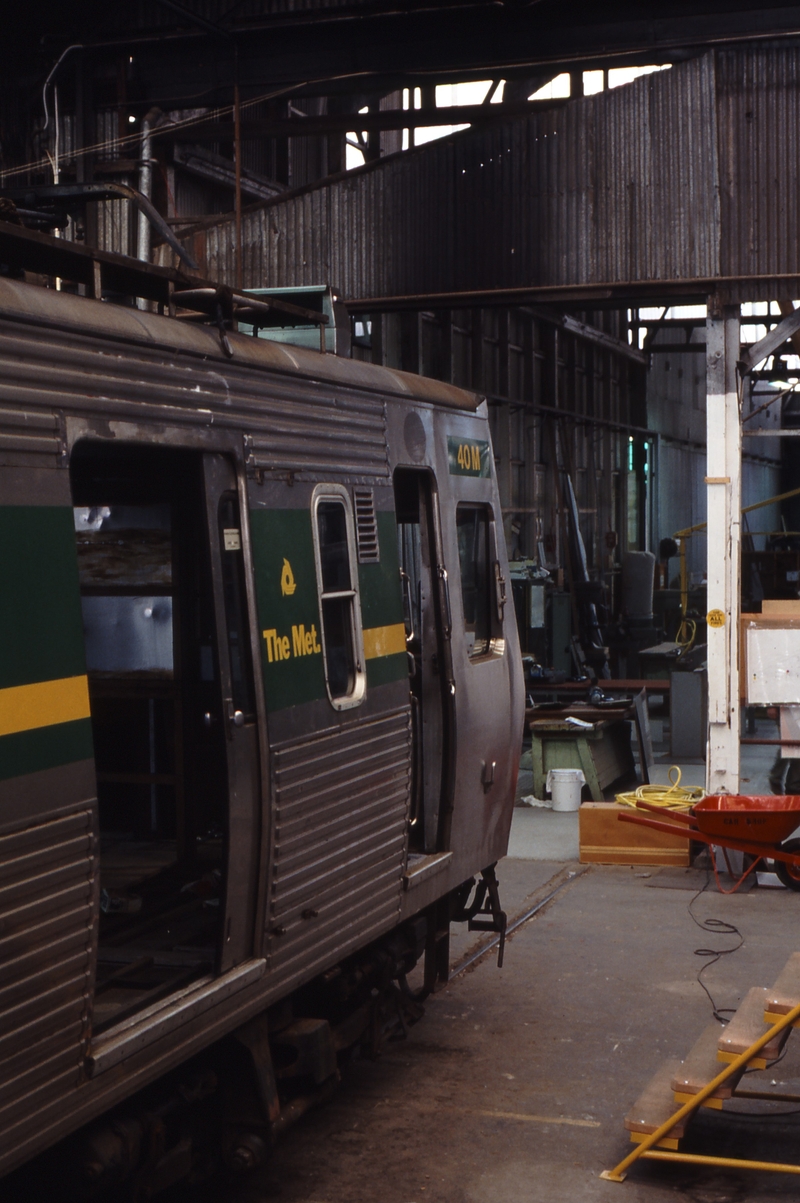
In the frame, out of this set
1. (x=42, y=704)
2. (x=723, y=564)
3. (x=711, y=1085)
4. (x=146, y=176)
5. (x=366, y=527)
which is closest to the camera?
(x=42, y=704)

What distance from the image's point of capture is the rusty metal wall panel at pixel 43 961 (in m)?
3.20

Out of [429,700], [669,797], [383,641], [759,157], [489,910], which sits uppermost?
[759,157]

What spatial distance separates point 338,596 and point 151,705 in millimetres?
1103

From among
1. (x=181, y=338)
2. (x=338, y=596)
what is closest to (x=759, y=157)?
(x=338, y=596)

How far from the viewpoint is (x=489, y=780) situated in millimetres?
6598

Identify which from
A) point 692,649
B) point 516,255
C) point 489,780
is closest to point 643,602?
point 692,649

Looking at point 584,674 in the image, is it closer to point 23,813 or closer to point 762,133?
point 762,133

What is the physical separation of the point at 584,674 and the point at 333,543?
15255 mm

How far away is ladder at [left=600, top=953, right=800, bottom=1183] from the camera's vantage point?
4973 mm

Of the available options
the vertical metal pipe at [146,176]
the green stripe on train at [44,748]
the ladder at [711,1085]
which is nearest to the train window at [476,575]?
the ladder at [711,1085]

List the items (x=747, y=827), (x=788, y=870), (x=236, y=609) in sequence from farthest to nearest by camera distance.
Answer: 1. (x=788, y=870)
2. (x=747, y=827)
3. (x=236, y=609)

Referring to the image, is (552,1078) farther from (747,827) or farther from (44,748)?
(44,748)

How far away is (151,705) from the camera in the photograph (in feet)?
18.5

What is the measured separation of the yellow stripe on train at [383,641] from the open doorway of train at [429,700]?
0.44 meters
